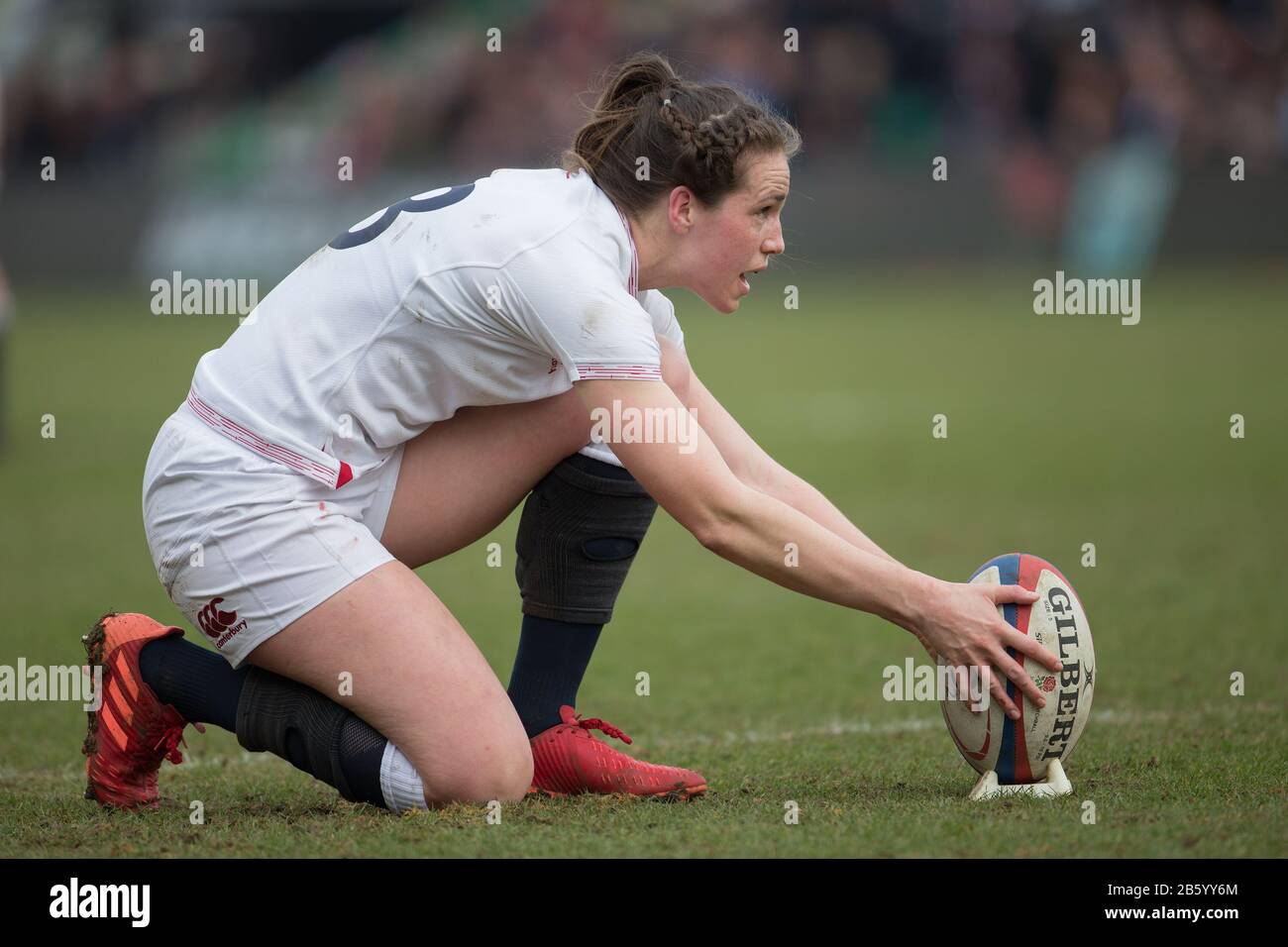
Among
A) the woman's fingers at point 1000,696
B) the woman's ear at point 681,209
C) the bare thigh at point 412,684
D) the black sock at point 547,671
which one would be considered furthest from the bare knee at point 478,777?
the woman's ear at point 681,209

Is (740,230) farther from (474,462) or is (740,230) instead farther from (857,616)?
(857,616)

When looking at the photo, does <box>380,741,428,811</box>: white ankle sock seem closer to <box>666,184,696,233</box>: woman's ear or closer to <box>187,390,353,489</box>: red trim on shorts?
<box>187,390,353,489</box>: red trim on shorts

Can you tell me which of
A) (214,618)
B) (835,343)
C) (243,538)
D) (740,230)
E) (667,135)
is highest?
(835,343)

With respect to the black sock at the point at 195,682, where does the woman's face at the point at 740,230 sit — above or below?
above

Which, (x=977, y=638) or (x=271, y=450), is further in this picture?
(x=271, y=450)

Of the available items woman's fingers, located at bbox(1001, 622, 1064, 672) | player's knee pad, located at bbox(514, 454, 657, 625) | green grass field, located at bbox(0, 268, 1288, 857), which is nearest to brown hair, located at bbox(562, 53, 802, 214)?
player's knee pad, located at bbox(514, 454, 657, 625)

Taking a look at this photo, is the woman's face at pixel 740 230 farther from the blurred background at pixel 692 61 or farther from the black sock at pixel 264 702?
the blurred background at pixel 692 61

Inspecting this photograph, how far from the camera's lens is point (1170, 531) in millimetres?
7301

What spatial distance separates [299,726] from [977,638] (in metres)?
1.44

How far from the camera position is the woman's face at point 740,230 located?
135 inches

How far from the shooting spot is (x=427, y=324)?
340 cm

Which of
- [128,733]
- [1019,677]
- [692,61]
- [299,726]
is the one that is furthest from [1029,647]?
[692,61]

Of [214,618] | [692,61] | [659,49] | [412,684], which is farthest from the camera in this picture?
[659,49]
